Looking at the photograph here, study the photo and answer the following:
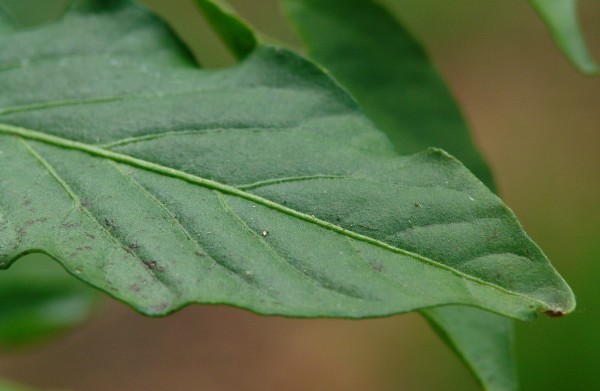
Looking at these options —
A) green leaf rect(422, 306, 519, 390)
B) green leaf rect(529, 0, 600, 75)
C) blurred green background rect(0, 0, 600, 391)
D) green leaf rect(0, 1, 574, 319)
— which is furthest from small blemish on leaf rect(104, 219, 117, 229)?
blurred green background rect(0, 0, 600, 391)

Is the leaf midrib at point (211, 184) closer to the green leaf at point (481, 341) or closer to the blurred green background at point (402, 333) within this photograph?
the green leaf at point (481, 341)

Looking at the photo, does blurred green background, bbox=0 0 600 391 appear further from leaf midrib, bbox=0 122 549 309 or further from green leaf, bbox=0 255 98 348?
leaf midrib, bbox=0 122 549 309

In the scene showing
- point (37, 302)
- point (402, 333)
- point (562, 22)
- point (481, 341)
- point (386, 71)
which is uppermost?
point (562, 22)

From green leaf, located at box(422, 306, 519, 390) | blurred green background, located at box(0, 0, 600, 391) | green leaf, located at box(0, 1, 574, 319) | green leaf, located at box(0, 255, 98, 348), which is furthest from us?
blurred green background, located at box(0, 0, 600, 391)

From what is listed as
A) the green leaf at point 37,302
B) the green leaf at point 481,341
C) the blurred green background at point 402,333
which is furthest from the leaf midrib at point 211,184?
the blurred green background at point 402,333

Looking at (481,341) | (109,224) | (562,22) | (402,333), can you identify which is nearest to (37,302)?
(109,224)

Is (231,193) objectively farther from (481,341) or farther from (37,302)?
(37,302)

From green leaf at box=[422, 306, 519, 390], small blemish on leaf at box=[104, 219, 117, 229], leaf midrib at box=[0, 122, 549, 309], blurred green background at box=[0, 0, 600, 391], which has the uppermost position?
leaf midrib at box=[0, 122, 549, 309]
